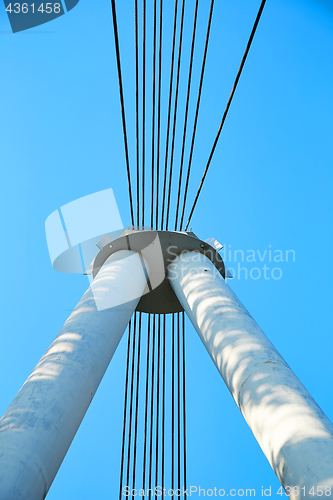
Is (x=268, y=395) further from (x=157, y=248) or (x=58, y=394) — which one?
(x=157, y=248)

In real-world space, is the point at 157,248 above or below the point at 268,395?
above

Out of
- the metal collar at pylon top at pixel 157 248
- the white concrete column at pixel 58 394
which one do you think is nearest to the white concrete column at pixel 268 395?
the white concrete column at pixel 58 394

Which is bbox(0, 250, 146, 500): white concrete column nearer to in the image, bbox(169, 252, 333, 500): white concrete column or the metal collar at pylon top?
bbox(169, 252, 333, 500): white concrete column

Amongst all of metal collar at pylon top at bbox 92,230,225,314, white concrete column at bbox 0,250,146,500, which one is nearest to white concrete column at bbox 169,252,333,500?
white concrete column at bbox 0,250,146,500

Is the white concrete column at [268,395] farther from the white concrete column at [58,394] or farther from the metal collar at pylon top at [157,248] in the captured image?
the metal collar at pylon top at [157,248]

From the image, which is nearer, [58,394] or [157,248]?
[58,394]

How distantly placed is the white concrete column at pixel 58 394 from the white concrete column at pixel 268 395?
1664 millimetres

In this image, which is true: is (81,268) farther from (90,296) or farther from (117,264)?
(90,296)

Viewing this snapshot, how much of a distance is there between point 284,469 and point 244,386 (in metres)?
1.13

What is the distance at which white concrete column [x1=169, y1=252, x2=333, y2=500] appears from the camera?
3482 millimetres

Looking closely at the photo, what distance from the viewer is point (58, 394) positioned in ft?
14.1

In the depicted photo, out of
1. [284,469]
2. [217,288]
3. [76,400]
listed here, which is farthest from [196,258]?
[284,469]

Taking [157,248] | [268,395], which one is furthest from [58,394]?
[157,248]

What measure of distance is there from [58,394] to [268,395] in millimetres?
2607
